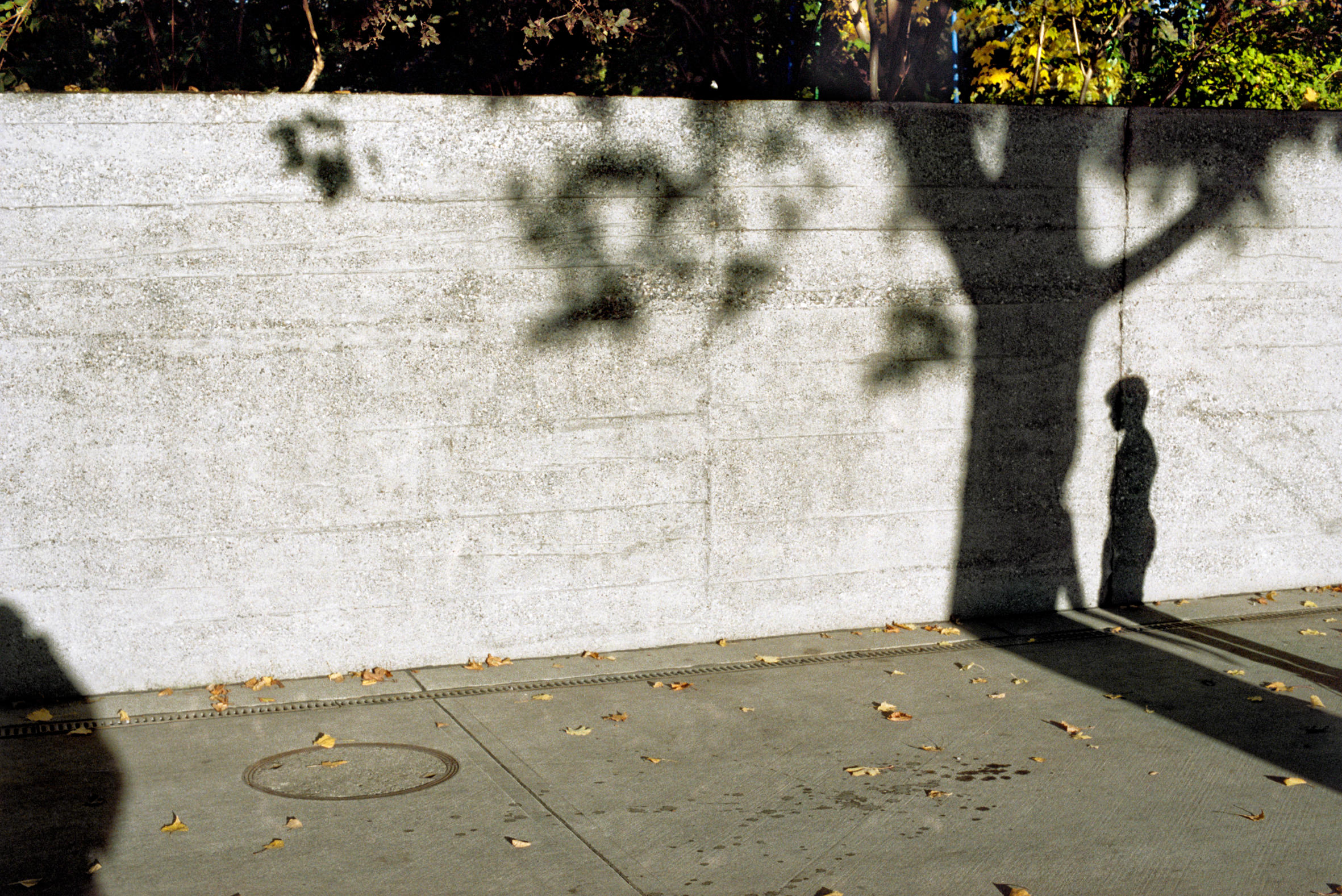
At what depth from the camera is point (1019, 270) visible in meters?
7.37

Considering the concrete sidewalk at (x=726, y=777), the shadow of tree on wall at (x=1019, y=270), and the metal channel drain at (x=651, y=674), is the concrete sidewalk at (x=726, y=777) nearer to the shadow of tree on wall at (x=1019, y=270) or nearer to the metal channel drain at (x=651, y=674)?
the metal channel drain at (x=651, y=674)

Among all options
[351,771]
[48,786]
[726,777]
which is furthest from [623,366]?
[48,786]

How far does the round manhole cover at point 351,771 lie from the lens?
494cm

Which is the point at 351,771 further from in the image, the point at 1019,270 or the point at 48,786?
the point at 1019,270

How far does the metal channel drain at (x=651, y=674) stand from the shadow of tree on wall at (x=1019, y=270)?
0.28 meters

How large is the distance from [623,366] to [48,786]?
11.1 ft

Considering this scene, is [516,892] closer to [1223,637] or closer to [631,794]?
[631,794]

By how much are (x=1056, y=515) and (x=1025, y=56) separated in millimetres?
3906

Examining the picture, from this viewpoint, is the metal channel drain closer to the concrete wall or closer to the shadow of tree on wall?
the shadow of tree on wall

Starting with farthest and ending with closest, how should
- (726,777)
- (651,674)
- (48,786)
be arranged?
(651,674) → (726,777) → (48,786)

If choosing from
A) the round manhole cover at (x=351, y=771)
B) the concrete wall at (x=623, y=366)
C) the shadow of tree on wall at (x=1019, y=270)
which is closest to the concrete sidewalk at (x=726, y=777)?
the round manhole cover at (x=351, y=771)

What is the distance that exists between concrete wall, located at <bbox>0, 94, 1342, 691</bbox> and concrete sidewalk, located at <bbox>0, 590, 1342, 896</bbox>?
0.49 m

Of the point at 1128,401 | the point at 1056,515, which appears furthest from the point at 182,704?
the point at 1128,401

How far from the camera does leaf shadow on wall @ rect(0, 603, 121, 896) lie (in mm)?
4195
